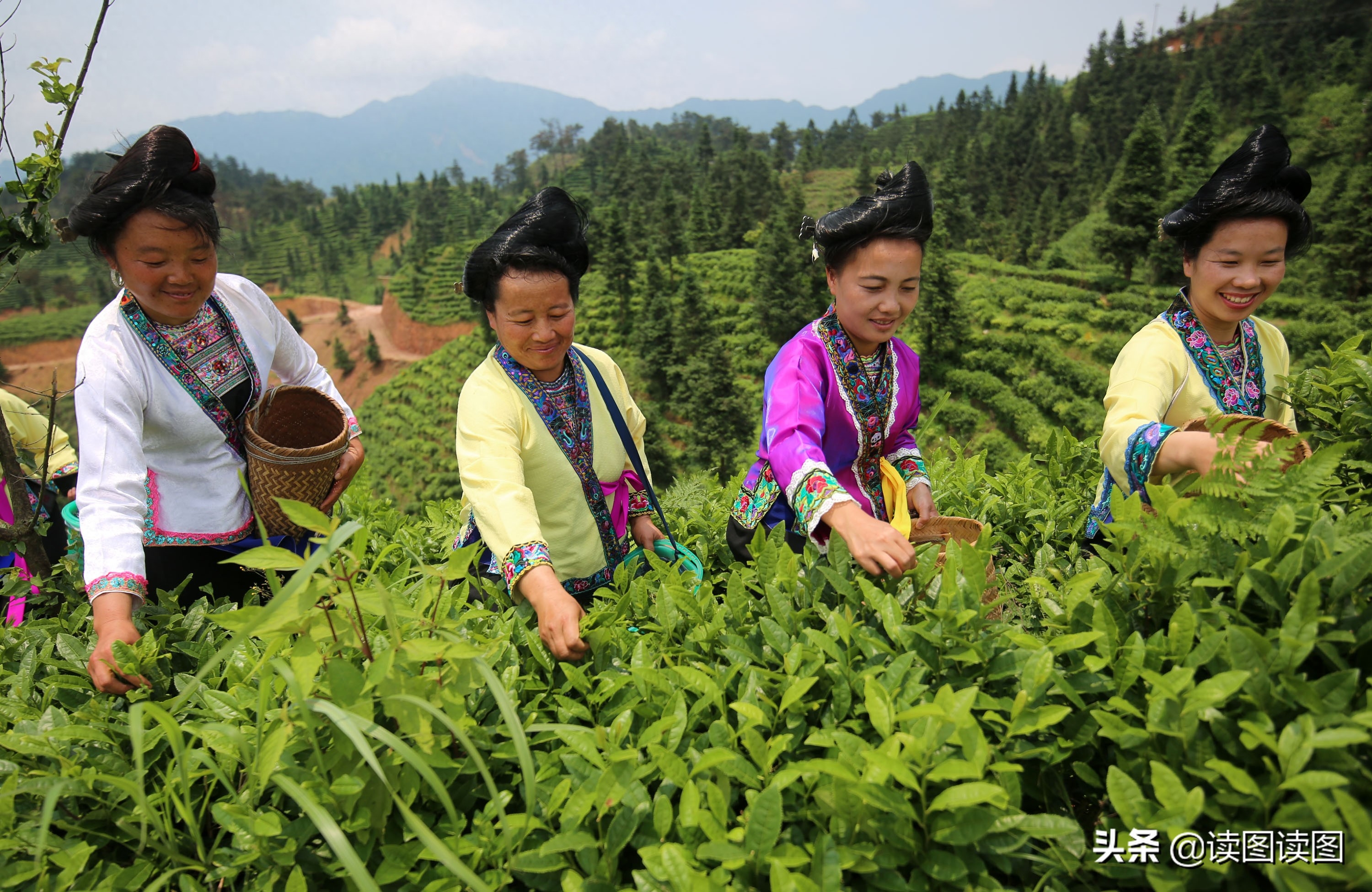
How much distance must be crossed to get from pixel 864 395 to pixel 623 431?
78cm

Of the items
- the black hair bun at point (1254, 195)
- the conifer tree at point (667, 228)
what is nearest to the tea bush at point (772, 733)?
the black hair bun at point (1254, 195)

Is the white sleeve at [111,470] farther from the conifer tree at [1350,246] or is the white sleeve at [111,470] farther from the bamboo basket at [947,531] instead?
the conifer tree at [1350,246]

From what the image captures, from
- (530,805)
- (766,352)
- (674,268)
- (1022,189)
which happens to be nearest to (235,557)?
(530,805)

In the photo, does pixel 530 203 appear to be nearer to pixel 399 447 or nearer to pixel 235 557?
pixel 235 557

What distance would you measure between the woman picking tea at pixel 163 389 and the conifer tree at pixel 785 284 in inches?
1363

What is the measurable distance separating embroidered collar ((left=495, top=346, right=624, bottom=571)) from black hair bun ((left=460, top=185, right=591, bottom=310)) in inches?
8.3

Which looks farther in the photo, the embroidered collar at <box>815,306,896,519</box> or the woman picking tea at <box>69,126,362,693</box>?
the embroidered collar at <box>815,306,896,519</box>

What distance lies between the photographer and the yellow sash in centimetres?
220

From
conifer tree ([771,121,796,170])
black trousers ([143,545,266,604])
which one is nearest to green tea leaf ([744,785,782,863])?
black trousers ([143,545,266,604])

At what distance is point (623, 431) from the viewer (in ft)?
7.93

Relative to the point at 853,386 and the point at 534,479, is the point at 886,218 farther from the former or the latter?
the point at 534,479

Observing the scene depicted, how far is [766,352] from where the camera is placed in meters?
37.6

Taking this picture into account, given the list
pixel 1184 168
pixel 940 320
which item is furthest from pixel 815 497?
pixel 1184 168

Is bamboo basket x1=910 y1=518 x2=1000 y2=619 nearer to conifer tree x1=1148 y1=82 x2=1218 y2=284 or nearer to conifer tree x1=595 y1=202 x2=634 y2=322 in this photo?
conifer tree x1=1148 y1=82 x2=1218 y2=284
